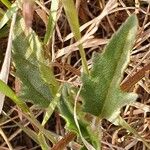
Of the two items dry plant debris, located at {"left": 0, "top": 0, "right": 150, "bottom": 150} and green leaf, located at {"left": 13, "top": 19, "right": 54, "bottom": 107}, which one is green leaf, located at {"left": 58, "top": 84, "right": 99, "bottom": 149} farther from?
dry plant debris, located at {"left": 0, "top": 0, "right": 150, "bottom": 150}

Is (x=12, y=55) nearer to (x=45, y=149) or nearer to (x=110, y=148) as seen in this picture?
(x=45, y=149)

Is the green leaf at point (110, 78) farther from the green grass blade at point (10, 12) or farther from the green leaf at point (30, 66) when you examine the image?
the green grass blade at point (10, 12)

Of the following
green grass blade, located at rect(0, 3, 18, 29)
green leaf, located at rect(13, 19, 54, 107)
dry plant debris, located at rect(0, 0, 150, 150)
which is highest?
green grass blade, located at rect(0, 3, 18, 29)

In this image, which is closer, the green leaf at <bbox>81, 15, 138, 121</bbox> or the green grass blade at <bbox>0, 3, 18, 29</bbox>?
the green leaf at <bbox>81, 15, 138, 121</bbox>

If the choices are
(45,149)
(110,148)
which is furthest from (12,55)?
(110,148)

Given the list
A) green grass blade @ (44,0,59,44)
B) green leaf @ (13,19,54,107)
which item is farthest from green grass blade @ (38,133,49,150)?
green grass blade @ (44,0,59,44)

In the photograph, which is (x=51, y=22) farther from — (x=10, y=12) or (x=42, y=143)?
(x=42, y=143)
